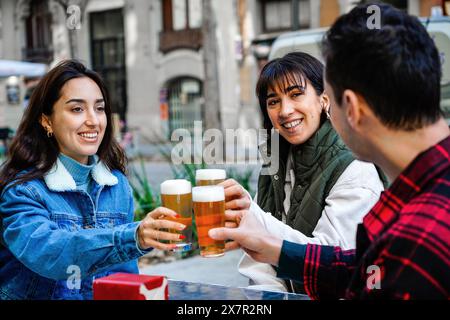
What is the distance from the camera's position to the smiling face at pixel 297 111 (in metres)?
2.40

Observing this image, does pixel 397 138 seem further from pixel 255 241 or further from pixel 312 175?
pixel 312 175

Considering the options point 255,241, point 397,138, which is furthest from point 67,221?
point 397,138

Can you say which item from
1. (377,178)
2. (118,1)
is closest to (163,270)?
(377,178)

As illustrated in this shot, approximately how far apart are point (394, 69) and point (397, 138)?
0.15 meters

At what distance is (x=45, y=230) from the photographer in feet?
5.96

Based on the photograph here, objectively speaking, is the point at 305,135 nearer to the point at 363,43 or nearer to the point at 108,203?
the point at 108,203

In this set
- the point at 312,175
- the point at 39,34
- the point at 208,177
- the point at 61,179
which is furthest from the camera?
the point at 39,34

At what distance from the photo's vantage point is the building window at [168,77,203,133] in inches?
754

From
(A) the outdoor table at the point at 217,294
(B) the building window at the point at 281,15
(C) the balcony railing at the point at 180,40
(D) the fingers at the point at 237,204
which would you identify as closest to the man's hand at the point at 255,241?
(A) the outdoor table at the point at 217,294

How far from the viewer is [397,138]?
1271 mm

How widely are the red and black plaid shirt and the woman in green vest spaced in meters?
0.63

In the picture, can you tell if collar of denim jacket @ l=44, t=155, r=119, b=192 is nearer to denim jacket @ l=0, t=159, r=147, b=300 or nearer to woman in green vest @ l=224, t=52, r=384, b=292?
denim jacket @ l=0, t=159, r=147, b=300

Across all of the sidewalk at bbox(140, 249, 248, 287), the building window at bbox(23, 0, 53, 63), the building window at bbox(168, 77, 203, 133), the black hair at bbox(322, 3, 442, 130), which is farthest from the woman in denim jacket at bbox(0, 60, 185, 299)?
the building window at bbox(23, 0, 53, 63)

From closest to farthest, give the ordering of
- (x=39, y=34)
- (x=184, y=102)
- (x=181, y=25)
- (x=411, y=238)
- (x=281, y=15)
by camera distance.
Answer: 1. (x=411, y=238)
2. (x=281, y=15)
3. (x=184, y=102)
4. (x=181, y=25)
5. (x=39, y=34)
